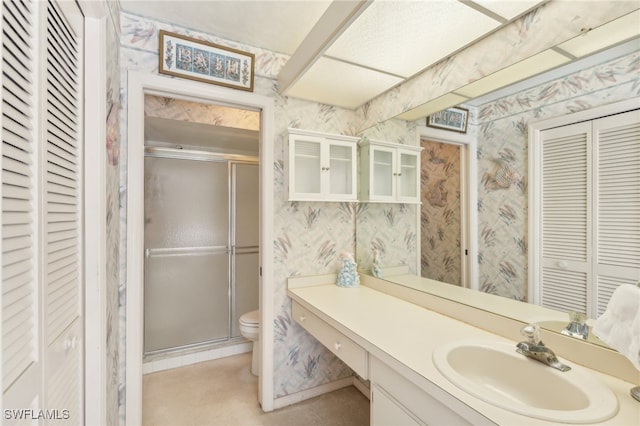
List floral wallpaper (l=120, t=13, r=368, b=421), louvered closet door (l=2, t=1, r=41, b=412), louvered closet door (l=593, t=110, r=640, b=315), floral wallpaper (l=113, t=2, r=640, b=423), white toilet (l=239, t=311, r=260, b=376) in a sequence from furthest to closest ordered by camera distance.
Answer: white toilet (l=239, t=311, r=260, b=376) → floral wallpaper (l=120, t=13, r=368, b=421) → floral wallpaper (l=113, t=2, r=640, b=423) → louvered closet door (l=593, t=110, r=640, b=315) → louvered closet door (l=2, t=1, r=41, b=412)

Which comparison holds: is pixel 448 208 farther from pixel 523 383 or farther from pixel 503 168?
pixel 523 383

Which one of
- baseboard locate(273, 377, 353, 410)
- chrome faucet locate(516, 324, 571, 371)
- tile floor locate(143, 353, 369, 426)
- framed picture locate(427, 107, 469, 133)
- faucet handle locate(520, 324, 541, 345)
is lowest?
tile floor locate(143, 353, 369, 426)

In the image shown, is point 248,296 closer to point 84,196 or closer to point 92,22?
point 84,196

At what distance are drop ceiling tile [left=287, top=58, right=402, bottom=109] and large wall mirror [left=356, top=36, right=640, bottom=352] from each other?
1.19ft

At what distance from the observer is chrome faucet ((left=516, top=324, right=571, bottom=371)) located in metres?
0.96

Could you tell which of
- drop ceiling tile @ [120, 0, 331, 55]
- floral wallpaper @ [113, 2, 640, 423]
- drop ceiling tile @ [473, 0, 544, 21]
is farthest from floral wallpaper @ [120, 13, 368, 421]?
drop ceiling tile @ [473, 0, 544, 21]

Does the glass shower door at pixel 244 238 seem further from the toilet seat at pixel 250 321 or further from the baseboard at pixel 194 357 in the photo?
the toilet seat at pixel 250 321

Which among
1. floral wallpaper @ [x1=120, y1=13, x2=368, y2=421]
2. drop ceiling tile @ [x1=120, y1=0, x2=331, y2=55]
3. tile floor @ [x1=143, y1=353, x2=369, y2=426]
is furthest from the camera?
floral wallpaper @ [x1=120, y1=13, x2=368, y2=421]

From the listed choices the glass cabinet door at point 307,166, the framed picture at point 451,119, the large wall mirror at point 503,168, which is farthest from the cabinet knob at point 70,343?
the framed picture at point 451,119

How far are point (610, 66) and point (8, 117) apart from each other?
165 cm

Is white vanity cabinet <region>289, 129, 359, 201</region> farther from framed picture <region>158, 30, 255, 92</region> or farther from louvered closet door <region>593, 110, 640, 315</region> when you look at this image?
louvered closet door <region>593, 110, 640, 315</region>

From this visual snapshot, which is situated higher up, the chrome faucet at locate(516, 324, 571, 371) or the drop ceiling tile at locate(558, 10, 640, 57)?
the drop ceiling tile at locate(558, 10, 640, 57)

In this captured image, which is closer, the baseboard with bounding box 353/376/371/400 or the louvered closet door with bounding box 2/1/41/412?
the louvered closet door with bounding box 2/1/41/412

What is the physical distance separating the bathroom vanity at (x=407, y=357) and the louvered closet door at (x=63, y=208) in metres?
1.02
